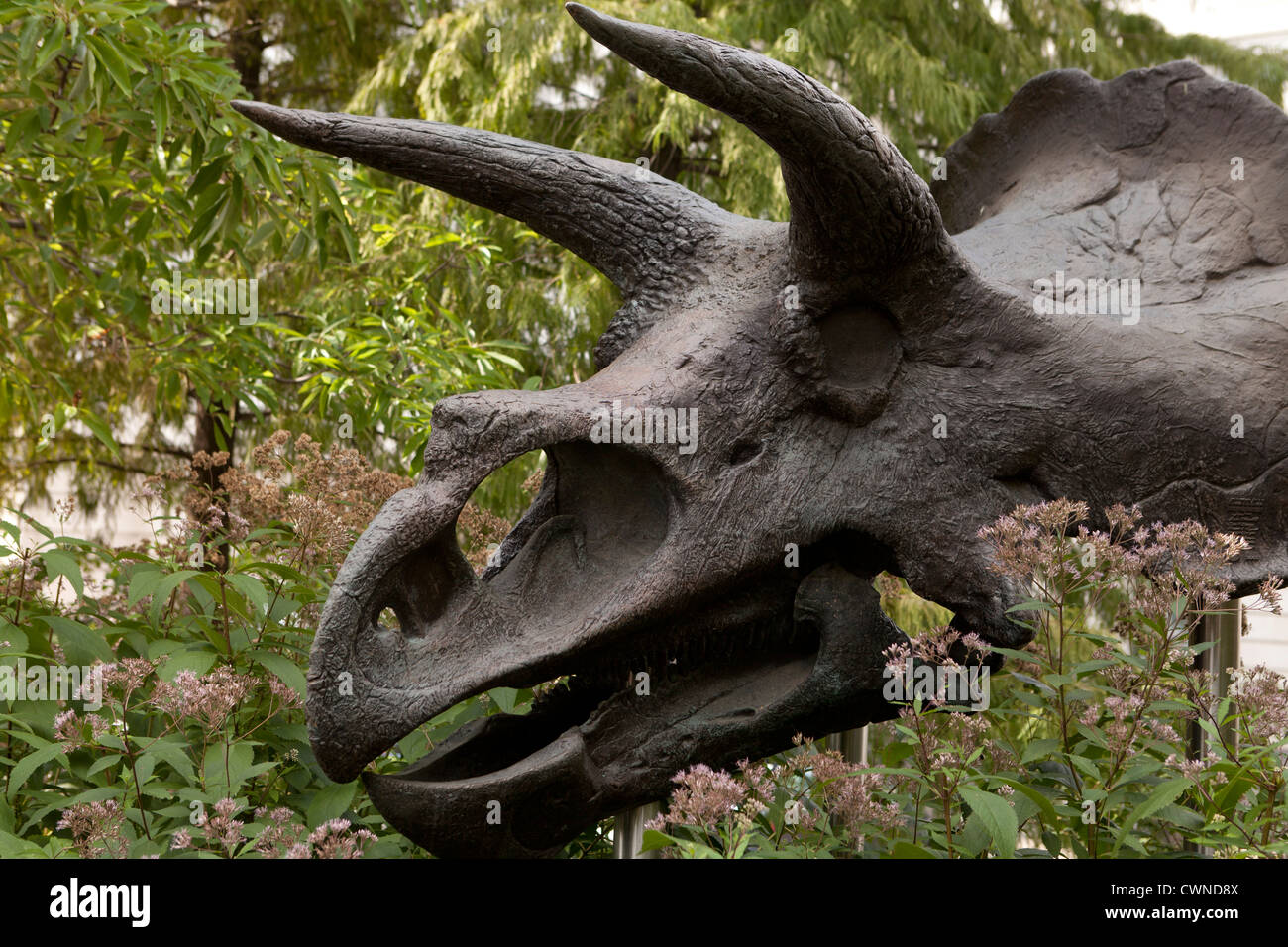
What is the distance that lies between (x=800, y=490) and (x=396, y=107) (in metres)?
7.24

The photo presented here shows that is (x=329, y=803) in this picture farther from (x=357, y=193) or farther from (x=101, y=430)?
(x=357, y=193)

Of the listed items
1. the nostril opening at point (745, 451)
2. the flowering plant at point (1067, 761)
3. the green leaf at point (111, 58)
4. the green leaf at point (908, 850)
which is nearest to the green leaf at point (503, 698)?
the flowering plant at point (1067, 761)

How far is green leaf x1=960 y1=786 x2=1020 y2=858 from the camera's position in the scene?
1946mm

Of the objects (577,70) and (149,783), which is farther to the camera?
(577,70)

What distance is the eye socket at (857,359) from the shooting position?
2553 millimetres

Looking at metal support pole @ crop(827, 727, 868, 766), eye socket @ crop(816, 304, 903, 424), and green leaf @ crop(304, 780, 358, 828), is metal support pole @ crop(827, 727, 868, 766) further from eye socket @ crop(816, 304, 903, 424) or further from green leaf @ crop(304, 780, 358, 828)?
green leaf @ crop(304, 780, 358, 828)

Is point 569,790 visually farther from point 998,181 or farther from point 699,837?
point 998,181

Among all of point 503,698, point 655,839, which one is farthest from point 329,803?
point 655,839

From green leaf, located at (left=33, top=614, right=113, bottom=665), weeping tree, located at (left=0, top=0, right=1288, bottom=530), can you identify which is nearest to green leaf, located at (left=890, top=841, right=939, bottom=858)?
green leaf, located at (left=33, top=614, right=113, bottom=665)

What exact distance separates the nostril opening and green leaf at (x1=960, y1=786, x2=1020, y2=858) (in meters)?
0.75

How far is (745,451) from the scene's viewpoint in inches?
96.7

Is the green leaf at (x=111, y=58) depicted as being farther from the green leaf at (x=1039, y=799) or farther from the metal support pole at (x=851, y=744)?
the green leaf at (x=1039, y=799)
